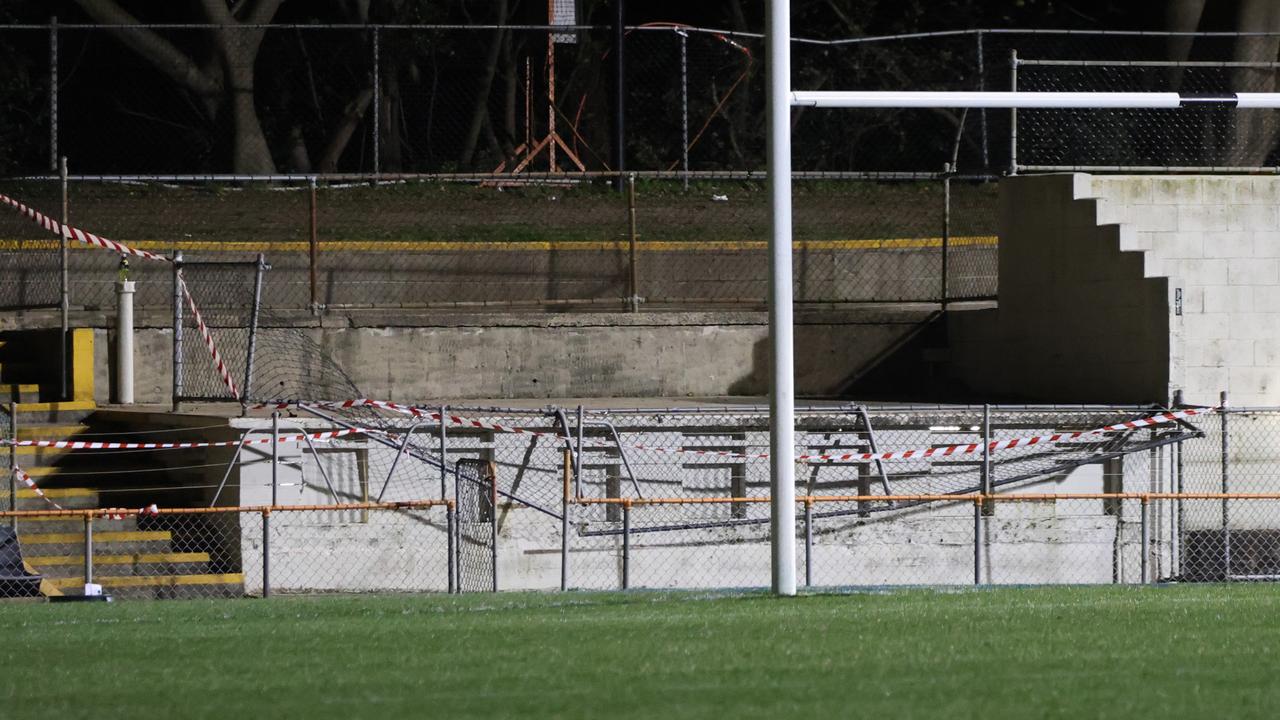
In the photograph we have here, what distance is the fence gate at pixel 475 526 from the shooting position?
624 inches

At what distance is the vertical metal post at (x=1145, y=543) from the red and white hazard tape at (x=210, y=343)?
8.06m

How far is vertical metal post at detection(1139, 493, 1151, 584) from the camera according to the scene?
15.6 m

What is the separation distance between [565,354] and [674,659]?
11849 mm

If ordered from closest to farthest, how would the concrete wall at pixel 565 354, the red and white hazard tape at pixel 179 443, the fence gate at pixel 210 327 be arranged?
the red and white hazard tape at pixel 179 443 < the fence gate at pixel 210 327 < the concrete wall at pixel 565 354

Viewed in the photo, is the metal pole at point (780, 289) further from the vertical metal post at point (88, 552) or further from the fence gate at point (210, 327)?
the fence gate at point (210, 327)

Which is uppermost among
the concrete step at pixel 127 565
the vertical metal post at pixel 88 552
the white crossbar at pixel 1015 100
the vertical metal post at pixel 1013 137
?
the vertical metal post at pixel 1013 137

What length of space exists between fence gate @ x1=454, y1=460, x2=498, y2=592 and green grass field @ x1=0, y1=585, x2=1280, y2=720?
533cm

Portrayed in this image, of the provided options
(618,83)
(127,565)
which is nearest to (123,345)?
(127,565)

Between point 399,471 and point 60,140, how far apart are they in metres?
8.40

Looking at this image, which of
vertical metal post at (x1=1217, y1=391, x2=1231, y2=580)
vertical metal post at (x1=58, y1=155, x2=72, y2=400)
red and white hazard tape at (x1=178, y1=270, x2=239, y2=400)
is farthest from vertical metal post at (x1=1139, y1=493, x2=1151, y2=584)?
vertical metal post at (x1=58, y1=155, x2=72, y2=400)

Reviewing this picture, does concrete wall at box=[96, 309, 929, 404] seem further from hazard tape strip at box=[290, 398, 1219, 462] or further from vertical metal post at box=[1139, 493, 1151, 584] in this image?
vertical metal post at box=[1139, 493, 1151, 584]

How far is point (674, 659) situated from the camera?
7.86 metres

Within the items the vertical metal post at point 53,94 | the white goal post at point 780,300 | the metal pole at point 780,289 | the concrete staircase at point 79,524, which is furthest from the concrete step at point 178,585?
the vertical metal post at point 53,94

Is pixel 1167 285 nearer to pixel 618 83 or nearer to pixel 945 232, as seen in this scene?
pixel 945 232
